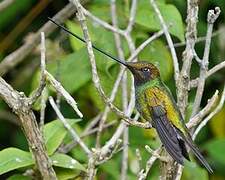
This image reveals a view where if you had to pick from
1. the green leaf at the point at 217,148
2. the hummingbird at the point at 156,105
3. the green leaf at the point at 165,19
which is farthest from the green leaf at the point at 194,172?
the hummingbird at the point at 156,105

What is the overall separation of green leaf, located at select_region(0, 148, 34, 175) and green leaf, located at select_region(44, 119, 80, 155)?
11cm

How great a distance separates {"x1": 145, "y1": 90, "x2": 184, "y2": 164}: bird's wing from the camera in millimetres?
2016

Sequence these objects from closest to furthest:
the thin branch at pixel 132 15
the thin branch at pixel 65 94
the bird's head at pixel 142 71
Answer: the thin branch at pixel 65 94 → the bird's head at pixel 142 71 → the thin branch at pixel 132 15

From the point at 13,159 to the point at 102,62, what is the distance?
0.77 m

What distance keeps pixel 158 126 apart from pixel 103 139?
3.58 feet

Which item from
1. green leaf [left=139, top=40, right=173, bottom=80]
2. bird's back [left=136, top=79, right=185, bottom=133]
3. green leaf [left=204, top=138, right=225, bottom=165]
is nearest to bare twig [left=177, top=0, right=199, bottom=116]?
bird's back [left=136, top=79, right=185, bottom=133]

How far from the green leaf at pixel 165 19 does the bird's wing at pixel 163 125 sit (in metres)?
0.54

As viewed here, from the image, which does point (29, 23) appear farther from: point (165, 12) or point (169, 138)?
point (169, 138)

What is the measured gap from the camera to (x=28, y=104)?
1.92 m

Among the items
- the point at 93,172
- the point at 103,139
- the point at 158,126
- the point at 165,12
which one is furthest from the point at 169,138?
the point at 103,139

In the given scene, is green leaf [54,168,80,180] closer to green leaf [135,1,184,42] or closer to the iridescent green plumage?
the iridescent green plumage

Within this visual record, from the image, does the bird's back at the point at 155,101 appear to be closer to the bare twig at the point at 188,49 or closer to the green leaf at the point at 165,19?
the bare twig at the point at 188,49

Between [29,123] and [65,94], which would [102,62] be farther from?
[65,94]

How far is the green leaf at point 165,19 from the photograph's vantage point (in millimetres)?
2768
